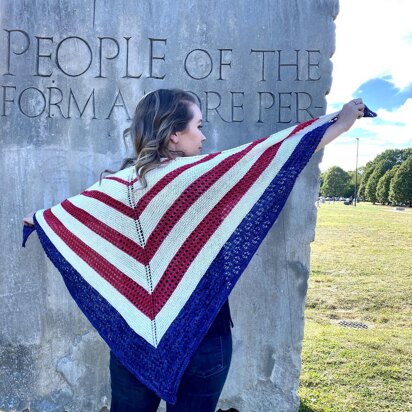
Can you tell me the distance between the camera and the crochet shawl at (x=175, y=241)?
1819mm

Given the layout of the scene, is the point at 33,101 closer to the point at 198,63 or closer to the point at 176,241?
the point at 198,63

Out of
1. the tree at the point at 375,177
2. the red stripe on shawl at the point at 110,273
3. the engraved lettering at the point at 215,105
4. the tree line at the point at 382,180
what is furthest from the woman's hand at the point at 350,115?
the tree at the point at 375,177

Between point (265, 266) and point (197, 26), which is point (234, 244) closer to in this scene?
point (265, 266)

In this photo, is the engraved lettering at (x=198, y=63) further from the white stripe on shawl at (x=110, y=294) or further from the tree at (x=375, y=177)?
the tree at (x=375, y=177)

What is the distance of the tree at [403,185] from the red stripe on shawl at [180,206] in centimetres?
4953

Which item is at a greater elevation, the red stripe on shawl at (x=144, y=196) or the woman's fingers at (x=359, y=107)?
the woman's fingers at (x=359, y=107)

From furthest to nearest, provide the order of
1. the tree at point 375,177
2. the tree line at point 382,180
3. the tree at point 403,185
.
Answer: the tree at point 375,177 → the tree line at point 382,180 → the tree at point 403,185

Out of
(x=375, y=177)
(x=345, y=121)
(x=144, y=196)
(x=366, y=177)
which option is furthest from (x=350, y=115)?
(x=366, y=177)

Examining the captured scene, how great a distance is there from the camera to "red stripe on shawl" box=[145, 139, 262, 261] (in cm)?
182

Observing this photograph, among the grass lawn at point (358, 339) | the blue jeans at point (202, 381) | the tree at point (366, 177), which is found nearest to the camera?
the blue jeans at point (202, 381)

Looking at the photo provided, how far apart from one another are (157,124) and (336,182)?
8020 cm

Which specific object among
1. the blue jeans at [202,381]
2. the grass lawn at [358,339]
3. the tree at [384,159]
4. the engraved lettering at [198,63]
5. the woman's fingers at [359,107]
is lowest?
the grass lawn at [358,339]

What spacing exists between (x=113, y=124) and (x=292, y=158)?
1.66 metres

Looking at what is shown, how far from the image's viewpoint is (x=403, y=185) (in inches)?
1889
